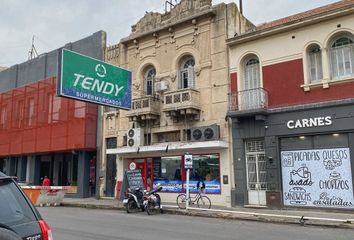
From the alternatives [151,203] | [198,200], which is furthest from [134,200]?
[198,200]

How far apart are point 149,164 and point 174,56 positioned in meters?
6.58

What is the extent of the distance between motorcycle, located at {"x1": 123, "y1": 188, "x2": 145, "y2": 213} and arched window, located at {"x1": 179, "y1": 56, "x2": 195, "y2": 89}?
7.18 meters

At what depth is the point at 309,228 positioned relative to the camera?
497 inches

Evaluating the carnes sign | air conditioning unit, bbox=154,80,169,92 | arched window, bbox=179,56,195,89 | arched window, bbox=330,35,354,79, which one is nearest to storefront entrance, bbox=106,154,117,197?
air conditioning unit, bbox=154,80,169,92

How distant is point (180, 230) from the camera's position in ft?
38.0

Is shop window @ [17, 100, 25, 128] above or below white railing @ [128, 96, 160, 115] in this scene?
above

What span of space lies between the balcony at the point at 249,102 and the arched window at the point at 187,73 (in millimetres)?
3067

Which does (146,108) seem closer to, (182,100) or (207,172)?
(182,100)

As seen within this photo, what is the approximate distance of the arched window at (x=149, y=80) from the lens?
23578 mm

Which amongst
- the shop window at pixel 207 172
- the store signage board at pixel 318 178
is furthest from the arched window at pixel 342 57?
the shop window at pixel 207 172

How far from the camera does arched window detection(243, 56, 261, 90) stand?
19.3 m

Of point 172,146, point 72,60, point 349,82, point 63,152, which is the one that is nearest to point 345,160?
point 349,82

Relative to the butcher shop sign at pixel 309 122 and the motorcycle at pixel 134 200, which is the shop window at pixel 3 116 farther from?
the butcher shop sign at pixel 309 122

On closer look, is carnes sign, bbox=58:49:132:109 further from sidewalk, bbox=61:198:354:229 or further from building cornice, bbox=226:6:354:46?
building cornice, bbox=226:6:354:46
